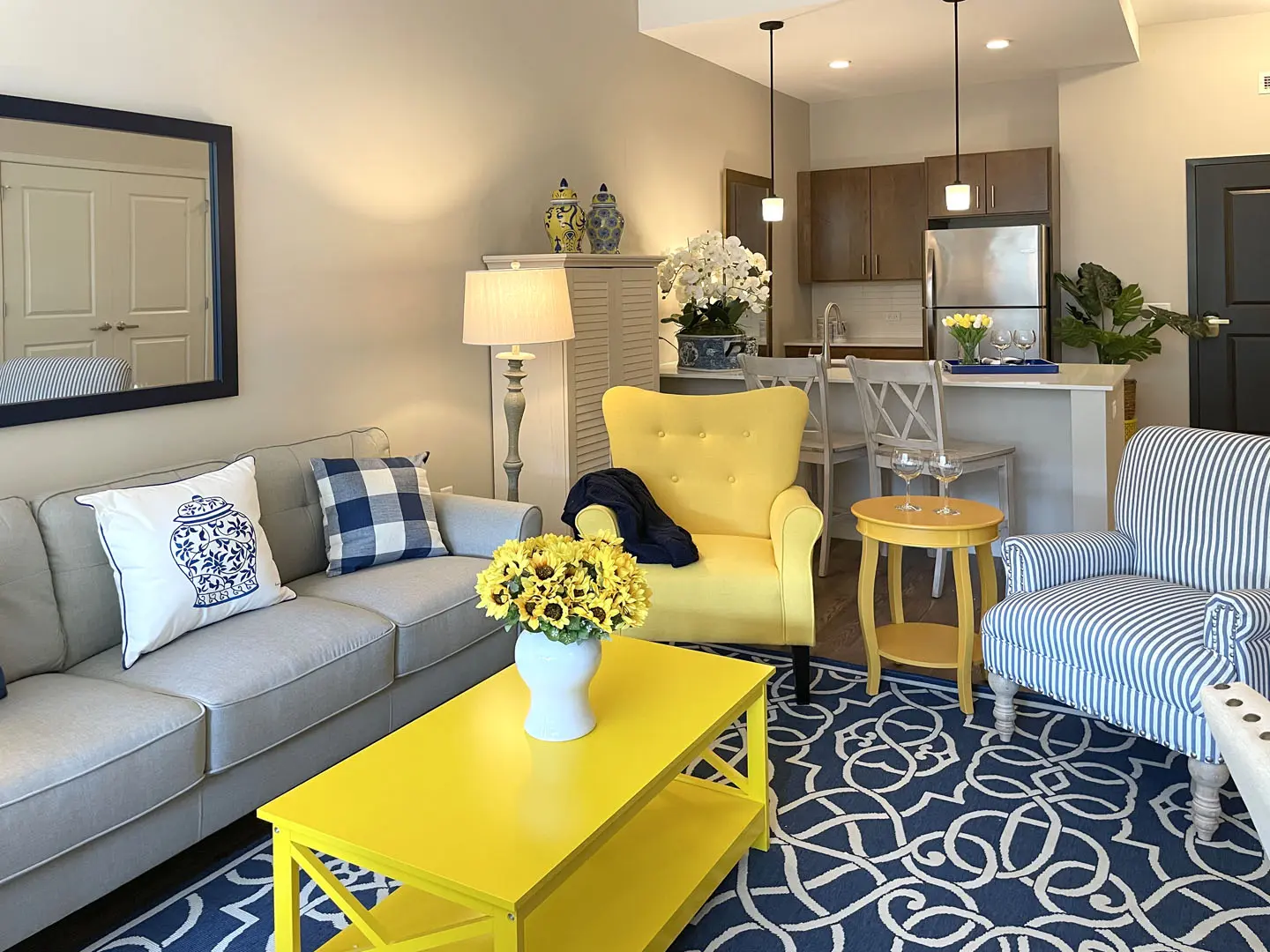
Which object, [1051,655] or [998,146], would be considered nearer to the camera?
[1051,655]

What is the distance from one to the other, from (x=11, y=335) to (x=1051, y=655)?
114 inches

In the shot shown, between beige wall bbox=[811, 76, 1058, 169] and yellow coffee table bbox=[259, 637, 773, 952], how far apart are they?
5710 mm

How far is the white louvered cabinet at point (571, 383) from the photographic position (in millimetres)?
4367

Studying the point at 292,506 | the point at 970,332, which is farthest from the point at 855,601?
the point at 292,506

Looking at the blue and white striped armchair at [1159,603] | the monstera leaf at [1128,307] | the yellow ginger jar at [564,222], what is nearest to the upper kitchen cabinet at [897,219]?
the monstera leaf at [1128,307]

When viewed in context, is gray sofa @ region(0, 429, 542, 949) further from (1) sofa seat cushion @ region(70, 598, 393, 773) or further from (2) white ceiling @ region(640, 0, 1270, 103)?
(2) white ceiling @ region(640, 0, 1270, 103)

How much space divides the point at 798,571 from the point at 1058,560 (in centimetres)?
76

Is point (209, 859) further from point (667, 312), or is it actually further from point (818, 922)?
point (667, 312)

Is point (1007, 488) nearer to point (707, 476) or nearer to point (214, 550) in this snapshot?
point (707, 476)

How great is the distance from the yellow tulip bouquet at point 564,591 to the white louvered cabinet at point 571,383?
2.29m

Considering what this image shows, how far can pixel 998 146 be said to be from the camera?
277 inches

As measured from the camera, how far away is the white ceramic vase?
2.11m

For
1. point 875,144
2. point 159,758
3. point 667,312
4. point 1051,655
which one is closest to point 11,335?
point 159,758

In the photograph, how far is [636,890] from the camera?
6.84ft
